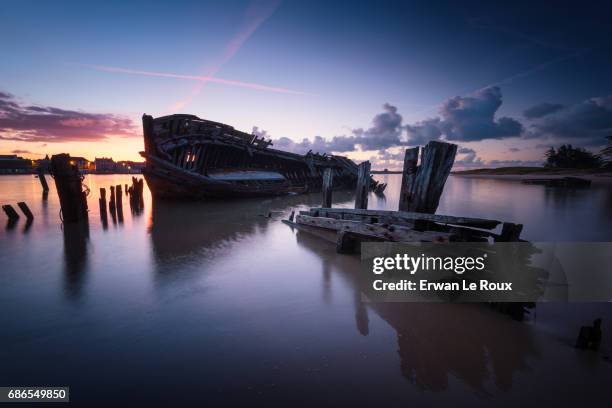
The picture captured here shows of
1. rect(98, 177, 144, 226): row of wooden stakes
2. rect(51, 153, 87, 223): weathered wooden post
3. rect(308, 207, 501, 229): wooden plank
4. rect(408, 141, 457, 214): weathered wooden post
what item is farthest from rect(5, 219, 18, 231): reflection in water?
rect(408, 141, 457, 214): weathered wooden post

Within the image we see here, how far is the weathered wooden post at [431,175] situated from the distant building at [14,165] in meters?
126

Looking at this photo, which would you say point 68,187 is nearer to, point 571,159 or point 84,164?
point 571,159

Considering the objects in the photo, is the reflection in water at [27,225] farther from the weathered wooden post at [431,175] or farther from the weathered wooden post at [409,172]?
the weathered wooden post at [431,175]

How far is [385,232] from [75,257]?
25.4ft

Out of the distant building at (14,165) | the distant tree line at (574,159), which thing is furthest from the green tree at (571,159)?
the distant building at (14,165)

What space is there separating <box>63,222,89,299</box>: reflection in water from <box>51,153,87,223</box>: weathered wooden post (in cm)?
52

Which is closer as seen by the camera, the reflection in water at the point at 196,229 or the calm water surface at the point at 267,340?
the calm water surface at the point at 267,340

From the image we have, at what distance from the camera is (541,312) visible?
13.5ft

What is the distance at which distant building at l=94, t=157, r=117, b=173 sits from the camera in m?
131

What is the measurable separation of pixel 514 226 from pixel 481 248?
541 millimetres

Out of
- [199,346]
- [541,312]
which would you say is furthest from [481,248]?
[199,346]

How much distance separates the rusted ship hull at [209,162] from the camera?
15.4m

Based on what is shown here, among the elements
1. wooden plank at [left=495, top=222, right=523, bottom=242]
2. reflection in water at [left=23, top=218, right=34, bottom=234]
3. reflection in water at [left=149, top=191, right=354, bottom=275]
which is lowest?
reflection in water at [left=23, top=218, right=34, bottom=234]

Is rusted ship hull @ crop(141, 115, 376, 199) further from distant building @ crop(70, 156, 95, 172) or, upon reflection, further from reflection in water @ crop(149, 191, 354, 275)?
distant building @ crop(70, 156, 95, 172)
